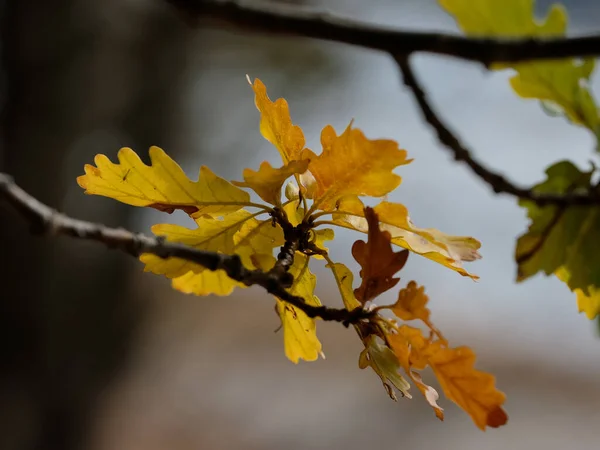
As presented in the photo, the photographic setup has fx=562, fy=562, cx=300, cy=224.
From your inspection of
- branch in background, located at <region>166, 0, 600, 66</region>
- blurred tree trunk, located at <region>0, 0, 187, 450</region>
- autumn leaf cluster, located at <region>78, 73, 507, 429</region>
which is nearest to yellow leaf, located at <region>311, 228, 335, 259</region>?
autumn leaf cluster, located at <region>78, 73, 507, 429</region>

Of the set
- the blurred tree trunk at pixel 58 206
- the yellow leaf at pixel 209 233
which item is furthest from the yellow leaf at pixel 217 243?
the blurred tree trunk at pixel 58 206

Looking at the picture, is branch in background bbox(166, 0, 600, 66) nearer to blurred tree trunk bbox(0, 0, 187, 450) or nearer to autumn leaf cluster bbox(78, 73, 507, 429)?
autumn leaf cluster bbox(78, 73, 507, 429)

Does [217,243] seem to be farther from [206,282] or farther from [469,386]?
[469,386]

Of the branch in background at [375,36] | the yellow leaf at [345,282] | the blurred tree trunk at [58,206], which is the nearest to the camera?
the branch in background at [375,36]

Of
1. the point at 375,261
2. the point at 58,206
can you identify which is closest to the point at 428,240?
the point at 375,261

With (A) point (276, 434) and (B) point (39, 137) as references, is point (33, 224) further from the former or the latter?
(A) point (276, 434)

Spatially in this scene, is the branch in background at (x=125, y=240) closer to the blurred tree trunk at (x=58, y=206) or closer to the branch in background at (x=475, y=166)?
the branch in background at (x=475, y=166)

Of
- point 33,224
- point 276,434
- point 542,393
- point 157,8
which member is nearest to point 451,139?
point 33,224
